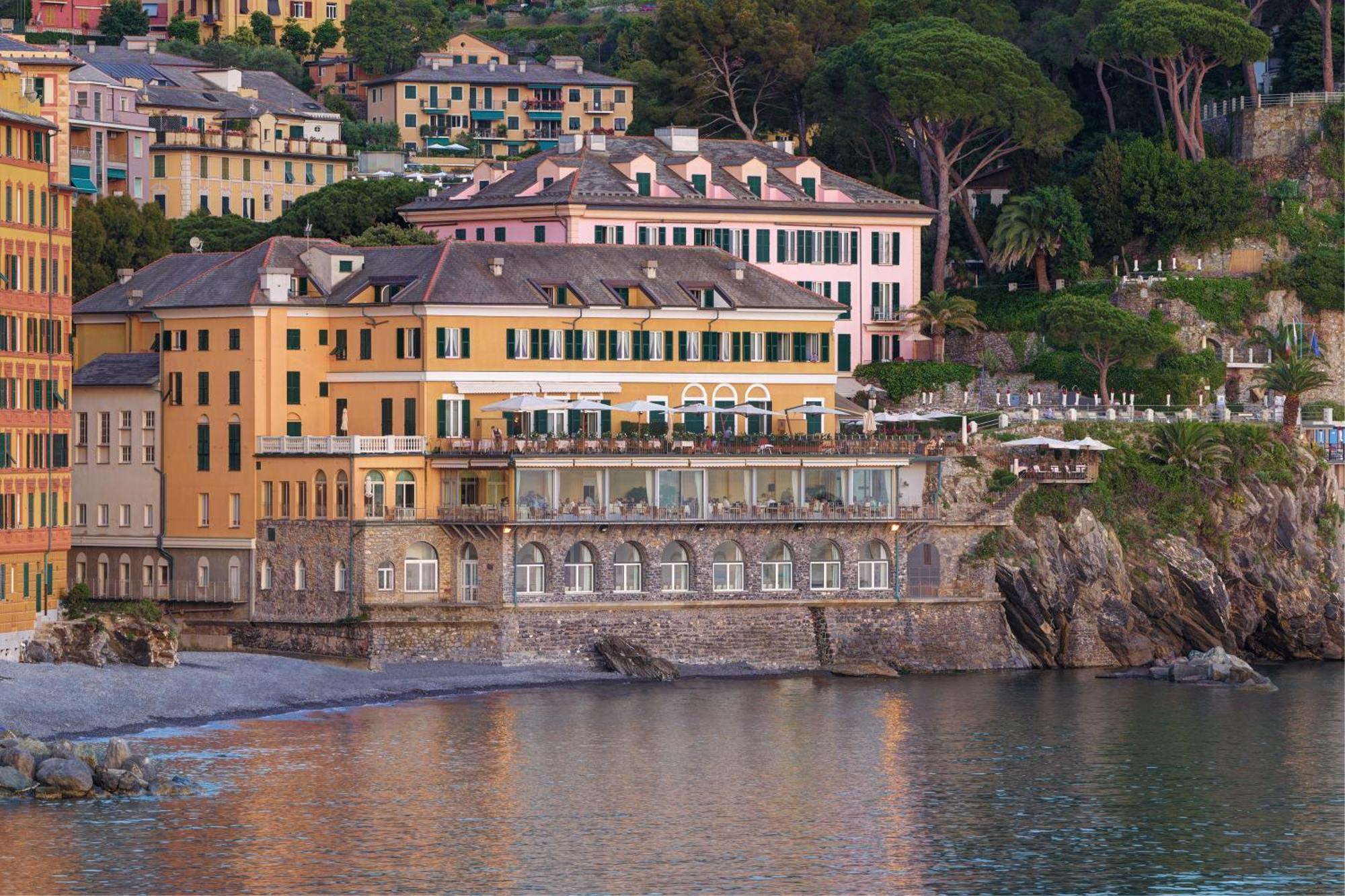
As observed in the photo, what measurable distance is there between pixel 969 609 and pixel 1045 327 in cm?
2163

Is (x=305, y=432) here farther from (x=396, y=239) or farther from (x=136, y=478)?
(x=396, y=239)

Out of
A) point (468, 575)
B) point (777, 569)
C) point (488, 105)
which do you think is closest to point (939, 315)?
point (777, 569)

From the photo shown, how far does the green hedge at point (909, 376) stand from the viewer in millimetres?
131750

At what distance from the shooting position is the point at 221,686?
10044cm

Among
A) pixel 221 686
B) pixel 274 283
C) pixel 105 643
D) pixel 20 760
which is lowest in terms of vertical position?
pixel 20 760

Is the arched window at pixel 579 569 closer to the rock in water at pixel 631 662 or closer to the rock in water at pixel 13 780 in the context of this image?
the rock in water at pixel 631 662

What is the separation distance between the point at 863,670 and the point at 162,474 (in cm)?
2590

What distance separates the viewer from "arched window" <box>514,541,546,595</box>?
109 metres

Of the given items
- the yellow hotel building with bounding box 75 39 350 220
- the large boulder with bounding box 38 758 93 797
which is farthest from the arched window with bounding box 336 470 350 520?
the yellow hotel building with bounding box 75 39 350 220

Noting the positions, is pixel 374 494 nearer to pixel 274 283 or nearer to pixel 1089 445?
pixel 274 283

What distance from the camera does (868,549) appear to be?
114688 millimetres

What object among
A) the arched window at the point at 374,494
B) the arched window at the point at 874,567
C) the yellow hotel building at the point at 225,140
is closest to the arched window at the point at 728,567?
the arched window at the point at 874,567

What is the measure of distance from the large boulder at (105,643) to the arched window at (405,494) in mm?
11200

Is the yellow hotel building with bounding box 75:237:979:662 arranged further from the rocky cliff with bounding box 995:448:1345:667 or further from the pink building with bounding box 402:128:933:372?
the pink building with bounding box 402:128:933:372
